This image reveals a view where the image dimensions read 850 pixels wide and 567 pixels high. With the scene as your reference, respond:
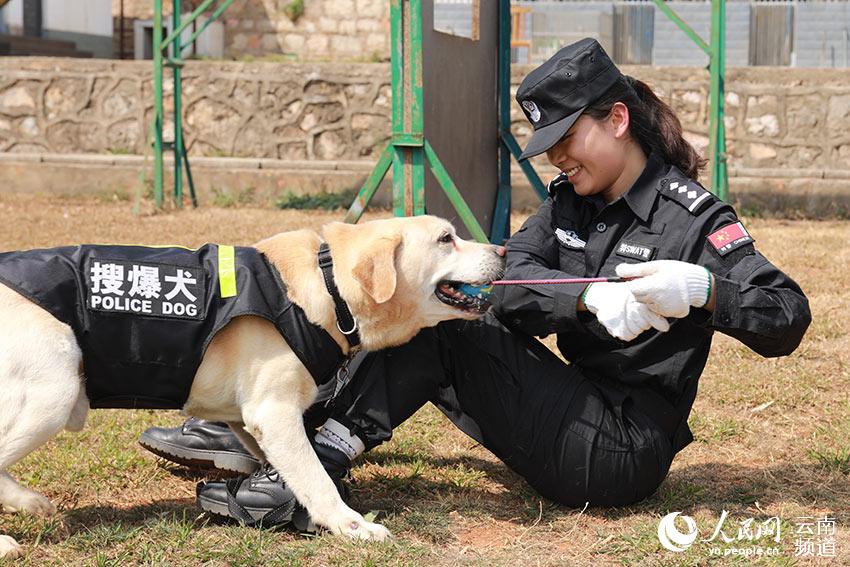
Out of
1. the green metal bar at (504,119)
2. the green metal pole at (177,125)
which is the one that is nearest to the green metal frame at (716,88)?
the green metal bar at (504,119)

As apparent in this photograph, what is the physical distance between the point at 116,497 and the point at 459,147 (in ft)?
12.4

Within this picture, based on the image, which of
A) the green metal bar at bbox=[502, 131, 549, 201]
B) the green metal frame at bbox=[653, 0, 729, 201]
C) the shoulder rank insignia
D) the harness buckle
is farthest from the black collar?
the green metal frame at bbox=[653, 0, 729, 201]

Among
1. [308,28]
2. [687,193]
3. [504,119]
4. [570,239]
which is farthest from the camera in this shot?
[308,28]

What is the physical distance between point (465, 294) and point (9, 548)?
1.48 m

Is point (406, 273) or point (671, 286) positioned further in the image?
point (406, 273)

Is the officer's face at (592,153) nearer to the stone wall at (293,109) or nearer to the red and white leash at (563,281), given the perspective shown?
the red and white leash at (563,281)

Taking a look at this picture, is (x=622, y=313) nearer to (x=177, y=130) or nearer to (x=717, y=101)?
(x=717, y=101)

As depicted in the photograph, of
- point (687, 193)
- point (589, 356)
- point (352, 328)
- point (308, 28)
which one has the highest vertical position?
point (308, 28)

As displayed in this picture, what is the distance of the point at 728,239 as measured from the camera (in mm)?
3072

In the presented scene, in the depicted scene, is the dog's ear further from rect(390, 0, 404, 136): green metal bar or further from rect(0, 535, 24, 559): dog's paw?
rect(390, 0, 404, 136): green metal bar

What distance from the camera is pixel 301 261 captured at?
3.13 meters

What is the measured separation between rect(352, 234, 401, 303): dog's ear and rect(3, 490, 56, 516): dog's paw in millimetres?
1184

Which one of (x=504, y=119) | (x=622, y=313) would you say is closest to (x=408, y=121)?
(x=504, y=119)

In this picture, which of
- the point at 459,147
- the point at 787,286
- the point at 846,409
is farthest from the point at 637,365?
the point at 459,147
